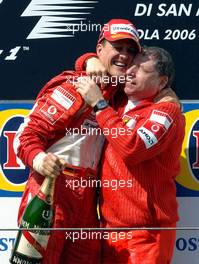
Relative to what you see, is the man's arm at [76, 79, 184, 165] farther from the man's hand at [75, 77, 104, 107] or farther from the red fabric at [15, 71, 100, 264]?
the red fabric at [15, 71, 100, 264]

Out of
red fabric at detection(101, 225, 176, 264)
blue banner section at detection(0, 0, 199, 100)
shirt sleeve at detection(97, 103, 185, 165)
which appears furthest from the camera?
blue banner section at detection(0, 0, 199, 100)

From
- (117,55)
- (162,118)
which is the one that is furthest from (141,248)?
(117,55)

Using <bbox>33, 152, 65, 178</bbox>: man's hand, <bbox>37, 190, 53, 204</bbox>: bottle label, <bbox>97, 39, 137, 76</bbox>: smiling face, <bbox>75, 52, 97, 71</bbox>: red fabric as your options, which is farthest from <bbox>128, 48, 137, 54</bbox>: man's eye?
<bbox>37, 190, 53, 204</bbox>: bottle label

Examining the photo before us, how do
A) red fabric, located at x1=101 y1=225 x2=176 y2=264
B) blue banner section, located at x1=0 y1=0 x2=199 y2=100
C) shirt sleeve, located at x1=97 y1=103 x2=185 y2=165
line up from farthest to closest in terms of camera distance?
blue banner section, located at x1=0 y1=0 x2=199 y2=100, red fabric, located at x1=101 y1=225 x2=176 y2=264, shirt sleeve, located at x1=97 y1=103 x2=185 y2=165

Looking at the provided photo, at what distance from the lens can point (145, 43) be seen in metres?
2.76

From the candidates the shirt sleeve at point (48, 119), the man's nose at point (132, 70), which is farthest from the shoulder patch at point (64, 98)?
the man's nose at point (132, 70)

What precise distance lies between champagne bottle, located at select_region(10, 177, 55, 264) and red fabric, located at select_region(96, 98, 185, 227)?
205 mm

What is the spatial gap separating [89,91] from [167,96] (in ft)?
0.90

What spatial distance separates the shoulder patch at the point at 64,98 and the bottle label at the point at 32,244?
0.45 m

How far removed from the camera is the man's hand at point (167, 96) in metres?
2.62

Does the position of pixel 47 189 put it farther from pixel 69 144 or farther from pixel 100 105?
pixel 100 105

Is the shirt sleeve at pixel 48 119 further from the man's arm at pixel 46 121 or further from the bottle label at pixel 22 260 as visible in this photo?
the bottle label at pixel 22 260

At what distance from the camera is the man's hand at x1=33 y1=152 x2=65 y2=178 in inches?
99.3

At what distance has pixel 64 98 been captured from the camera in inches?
103
